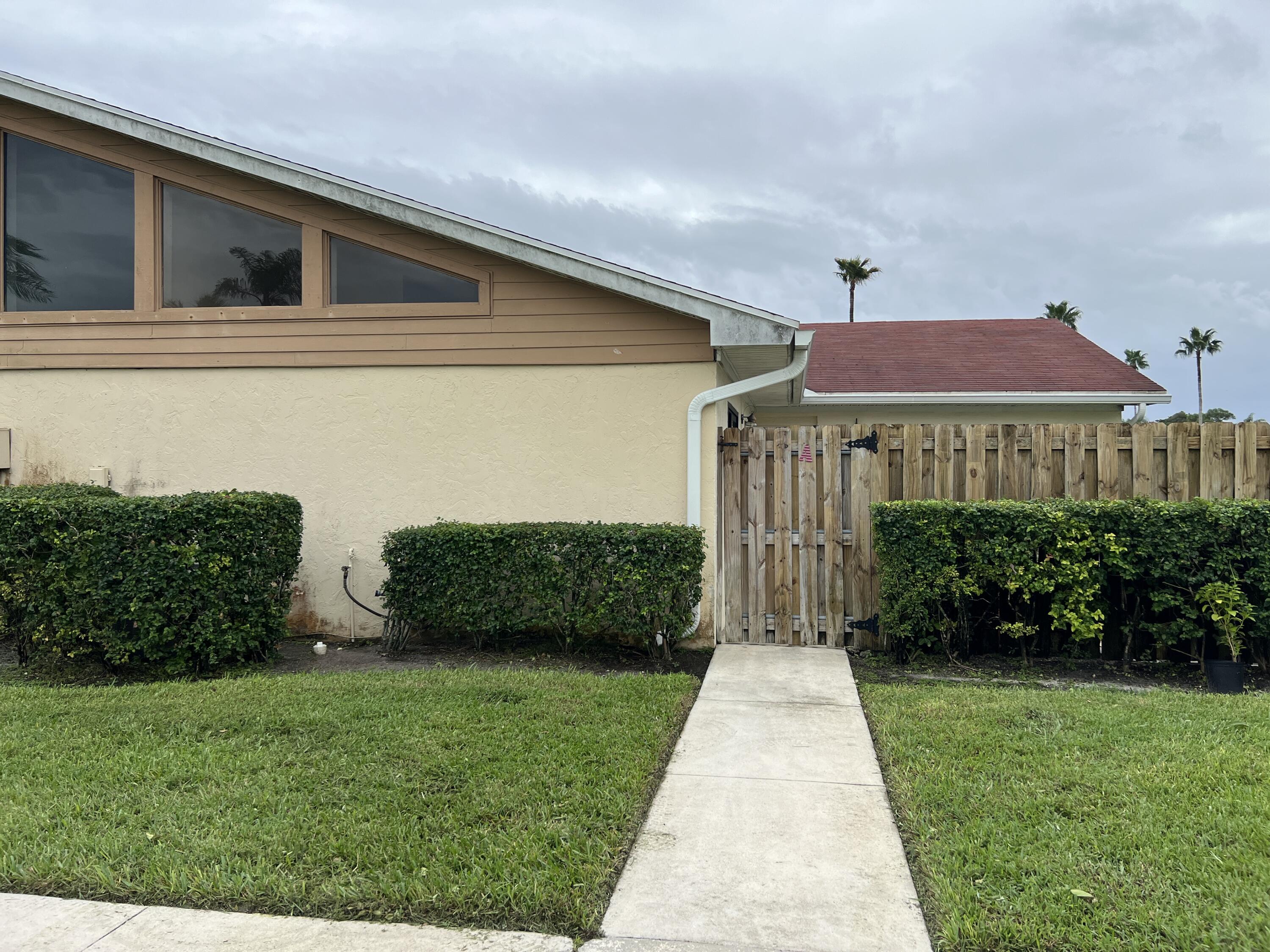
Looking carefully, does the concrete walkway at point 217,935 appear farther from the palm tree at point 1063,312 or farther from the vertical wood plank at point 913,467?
the palm tree at point 1063,312

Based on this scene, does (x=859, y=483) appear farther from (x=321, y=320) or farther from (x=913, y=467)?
(x=321, y=320)

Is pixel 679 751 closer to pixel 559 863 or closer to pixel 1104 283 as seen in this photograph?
pixel 559 863

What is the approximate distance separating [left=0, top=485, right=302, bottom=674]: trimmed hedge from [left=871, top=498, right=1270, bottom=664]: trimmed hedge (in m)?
5.10

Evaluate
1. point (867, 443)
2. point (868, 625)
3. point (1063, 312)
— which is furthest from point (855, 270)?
point (868, 625)

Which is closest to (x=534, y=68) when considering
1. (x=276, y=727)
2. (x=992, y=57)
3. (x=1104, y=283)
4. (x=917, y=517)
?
(x=992, y=57)

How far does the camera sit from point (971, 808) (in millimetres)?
3385

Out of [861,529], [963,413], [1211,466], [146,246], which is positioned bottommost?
[861,529]

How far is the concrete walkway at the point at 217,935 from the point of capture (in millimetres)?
2443

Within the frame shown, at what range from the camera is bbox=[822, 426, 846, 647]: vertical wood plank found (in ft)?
22.9

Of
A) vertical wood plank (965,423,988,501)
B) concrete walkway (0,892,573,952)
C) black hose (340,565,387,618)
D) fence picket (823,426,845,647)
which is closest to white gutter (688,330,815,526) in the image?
fence picket (823,426,845,647)

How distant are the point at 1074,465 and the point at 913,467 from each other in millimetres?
1293

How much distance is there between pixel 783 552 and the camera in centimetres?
707

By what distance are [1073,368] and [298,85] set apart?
51.9 ft

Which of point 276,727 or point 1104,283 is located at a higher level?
point 1104,283
